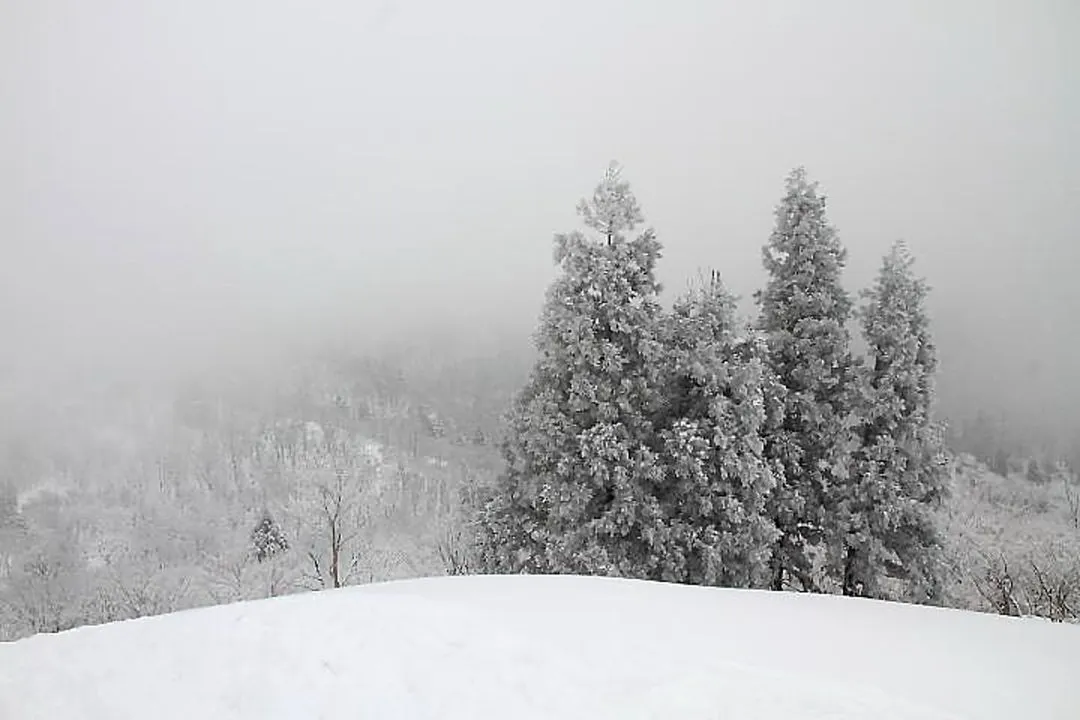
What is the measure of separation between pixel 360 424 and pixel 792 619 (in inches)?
5261

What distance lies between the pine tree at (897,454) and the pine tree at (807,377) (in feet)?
1.44

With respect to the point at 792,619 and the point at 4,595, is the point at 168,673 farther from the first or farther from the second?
the point at 4,595

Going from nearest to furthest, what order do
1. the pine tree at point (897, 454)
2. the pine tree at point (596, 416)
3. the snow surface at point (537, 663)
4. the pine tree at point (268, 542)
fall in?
the snow surface at point (537, 663)
the pine tree at point (596, 416)
the pine tree at point (897, 454)
the pine tree at point (268, 542)

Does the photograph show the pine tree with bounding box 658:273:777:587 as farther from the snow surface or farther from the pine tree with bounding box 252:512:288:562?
the pine tree with bounding box 252:512:288:562

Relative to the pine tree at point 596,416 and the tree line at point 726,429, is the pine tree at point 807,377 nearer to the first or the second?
the tree line at point 726,429

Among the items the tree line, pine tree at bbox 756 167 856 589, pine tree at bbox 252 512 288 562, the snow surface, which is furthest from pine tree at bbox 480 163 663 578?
pine tree at bbox 252 512 288 562

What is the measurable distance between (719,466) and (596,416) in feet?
8.03

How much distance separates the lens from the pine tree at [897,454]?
1588 centimetres

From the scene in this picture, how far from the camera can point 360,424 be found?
139 metres

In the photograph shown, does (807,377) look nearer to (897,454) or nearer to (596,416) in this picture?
(897,454)

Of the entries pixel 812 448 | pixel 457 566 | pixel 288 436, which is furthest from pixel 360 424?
pixel 812 448

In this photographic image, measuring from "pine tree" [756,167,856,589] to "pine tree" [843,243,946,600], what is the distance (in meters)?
0.44

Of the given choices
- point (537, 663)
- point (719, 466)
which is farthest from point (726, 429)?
point (537, 663)

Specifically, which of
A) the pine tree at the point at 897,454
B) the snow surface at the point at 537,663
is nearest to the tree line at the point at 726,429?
the pine tree at the point at 897,454
